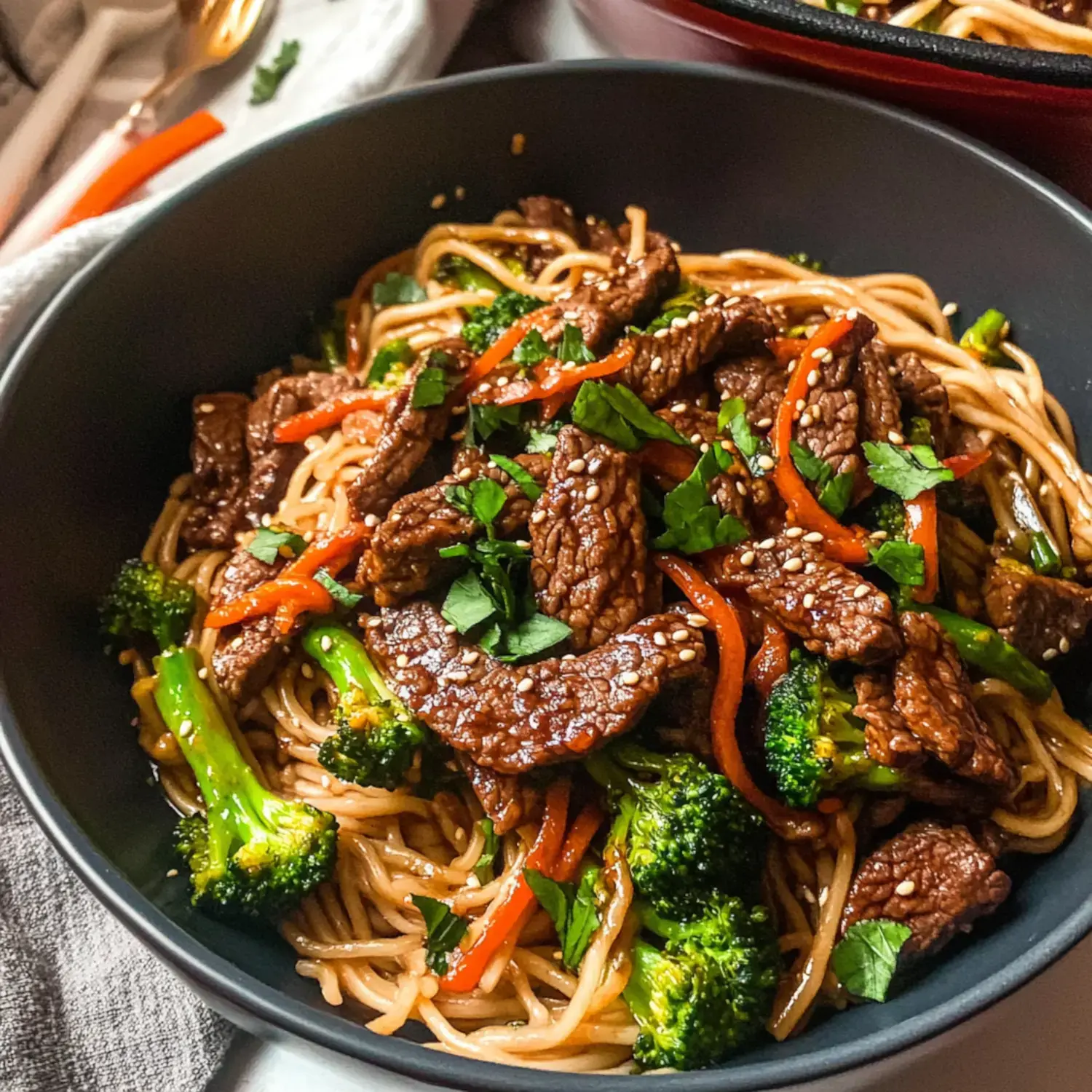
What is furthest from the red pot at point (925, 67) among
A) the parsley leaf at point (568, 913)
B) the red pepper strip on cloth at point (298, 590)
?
the parsley leaf at point (568, 913)

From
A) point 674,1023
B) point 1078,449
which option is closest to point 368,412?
point 674,1023

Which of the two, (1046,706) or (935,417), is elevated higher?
(935,417)

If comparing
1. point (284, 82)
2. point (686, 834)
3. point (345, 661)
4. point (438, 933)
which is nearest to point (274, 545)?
point (345, 661)

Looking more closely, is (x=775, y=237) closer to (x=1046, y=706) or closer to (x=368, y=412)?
(x=368, y=412)

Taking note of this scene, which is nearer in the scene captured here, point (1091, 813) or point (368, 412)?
point (1091, 813)

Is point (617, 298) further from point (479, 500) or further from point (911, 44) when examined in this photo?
point (911, 44)

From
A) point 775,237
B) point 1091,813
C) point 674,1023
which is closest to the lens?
point 674,1023

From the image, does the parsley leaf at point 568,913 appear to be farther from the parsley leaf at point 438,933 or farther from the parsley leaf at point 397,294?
the parsley leaf at point 397,294
